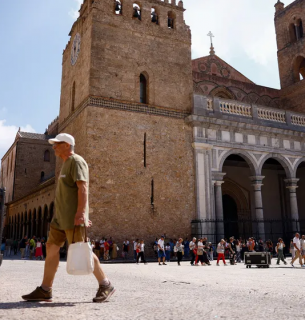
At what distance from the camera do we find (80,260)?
11.7ft

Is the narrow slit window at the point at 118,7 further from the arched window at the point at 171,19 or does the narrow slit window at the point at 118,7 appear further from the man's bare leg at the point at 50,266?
the man's bare leg at the point at 50,266

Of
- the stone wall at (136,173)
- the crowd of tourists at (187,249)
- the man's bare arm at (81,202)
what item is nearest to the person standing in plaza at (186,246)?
the crowd of tourists at (187,249)

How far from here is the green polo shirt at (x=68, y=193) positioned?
386 centimetres

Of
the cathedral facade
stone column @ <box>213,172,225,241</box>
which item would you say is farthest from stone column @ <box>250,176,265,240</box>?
stone column @ <box>213,172,225,241</box>

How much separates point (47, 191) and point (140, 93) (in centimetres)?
1083

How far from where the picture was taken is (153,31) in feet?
63.0

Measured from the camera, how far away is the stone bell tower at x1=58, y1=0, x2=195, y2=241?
16.1m

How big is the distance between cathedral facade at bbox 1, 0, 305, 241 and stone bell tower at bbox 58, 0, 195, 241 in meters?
0.05

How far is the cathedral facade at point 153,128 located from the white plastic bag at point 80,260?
1186 cm

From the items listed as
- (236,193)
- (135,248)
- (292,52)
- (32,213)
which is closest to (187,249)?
(135,248)

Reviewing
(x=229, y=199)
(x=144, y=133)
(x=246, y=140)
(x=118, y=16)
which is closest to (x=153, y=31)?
(x=118, y=16)

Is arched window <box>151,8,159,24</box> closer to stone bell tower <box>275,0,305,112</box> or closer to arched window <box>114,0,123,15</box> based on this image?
arched window <box>114,0,123,15</box>

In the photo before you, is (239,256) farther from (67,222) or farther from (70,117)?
(67,222)

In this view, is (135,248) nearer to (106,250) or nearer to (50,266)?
(106,250)
